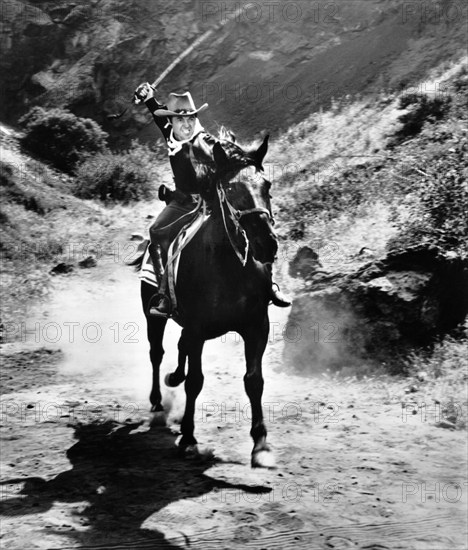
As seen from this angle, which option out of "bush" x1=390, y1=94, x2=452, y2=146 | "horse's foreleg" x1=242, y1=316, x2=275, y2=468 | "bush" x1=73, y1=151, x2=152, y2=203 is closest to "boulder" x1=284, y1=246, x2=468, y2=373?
"horse's foreleg" x1=242, y1=316, x2=275, y2=468

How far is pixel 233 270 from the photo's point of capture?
7.98 metres

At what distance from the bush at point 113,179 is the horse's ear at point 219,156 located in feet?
37.8

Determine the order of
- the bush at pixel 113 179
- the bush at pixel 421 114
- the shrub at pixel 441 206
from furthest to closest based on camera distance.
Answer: the bush at pixel 113 179 → the bush at pixel 421 114 → the shrub at pixel 441 206

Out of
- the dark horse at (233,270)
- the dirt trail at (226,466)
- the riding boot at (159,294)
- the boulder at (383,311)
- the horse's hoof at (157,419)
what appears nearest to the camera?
the dirt trail at (226,466)

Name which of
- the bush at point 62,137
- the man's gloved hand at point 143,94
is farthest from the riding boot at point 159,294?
the bush at point 62,137

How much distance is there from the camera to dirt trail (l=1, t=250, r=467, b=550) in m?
6.85

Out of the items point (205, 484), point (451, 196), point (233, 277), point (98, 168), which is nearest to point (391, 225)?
point (451, 196)

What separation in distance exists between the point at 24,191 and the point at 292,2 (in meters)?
9.72

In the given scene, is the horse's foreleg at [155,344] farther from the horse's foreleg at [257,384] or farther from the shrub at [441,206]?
the shrub at [441,206]

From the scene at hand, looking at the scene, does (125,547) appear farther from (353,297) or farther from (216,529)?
(353,297)

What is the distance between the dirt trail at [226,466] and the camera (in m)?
6.85

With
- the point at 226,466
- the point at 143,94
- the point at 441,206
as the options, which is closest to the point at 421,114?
the point at 441,206

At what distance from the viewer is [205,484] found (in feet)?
25.2

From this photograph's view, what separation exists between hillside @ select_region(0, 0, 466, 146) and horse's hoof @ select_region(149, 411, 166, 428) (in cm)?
1133
